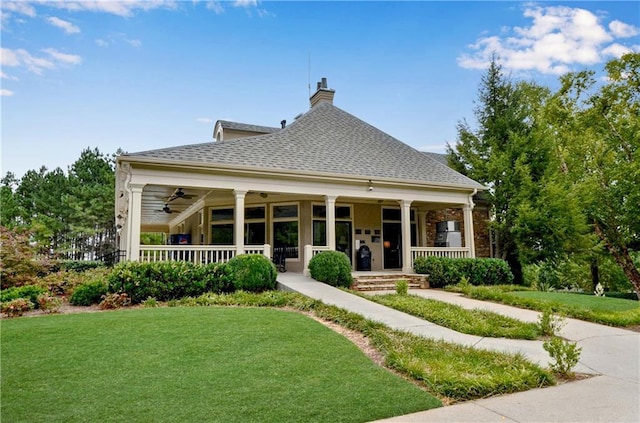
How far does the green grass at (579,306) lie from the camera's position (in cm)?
756

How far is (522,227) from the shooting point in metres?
15.3

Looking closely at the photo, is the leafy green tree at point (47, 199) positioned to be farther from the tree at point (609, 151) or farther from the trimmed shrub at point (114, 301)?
the tree at point (609, 151)

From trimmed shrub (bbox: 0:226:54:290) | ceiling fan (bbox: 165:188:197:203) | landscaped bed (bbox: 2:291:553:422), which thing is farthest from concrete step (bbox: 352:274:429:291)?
trimmed shrub (bbox: 0:226:54:290)

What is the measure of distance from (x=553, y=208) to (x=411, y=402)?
13.6 m

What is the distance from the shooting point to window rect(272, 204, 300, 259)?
13938 mm

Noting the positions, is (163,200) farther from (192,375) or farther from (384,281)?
(192,375)

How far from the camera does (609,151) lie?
46.3 ft

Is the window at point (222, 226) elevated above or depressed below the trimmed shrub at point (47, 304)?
above

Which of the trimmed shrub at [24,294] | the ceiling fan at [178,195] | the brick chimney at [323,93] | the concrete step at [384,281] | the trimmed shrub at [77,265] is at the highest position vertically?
the brick chimney at [323,93]

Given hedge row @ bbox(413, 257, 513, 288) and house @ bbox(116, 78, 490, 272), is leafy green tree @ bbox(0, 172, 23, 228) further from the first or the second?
hedge row @ bbox(413, 257, 513, 288)

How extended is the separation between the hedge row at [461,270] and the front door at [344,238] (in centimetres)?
252

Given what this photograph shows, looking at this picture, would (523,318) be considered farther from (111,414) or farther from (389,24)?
(389,24)

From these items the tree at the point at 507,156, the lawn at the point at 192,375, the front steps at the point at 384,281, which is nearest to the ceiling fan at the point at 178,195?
the front steps at the point at 384,281

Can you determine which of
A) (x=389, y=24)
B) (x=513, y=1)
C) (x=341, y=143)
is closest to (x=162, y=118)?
(x=341, y=143)
